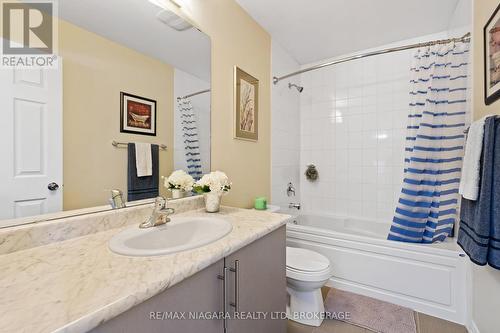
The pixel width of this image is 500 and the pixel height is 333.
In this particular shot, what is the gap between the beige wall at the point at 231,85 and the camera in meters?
1.74

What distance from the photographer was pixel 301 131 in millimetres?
3197

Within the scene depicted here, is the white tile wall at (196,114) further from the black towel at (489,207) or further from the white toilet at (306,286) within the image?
the black towel at (489,207)

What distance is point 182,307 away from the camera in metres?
0.72

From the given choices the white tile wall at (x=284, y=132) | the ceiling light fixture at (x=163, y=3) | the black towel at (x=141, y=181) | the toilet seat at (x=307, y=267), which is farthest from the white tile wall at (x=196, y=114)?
the white tile wall at (x=284, y=132)

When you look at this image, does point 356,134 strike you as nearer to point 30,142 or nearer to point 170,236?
point 170,236

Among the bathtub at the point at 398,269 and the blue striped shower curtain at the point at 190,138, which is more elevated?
the blue striped shower curtain at the point at 190,138

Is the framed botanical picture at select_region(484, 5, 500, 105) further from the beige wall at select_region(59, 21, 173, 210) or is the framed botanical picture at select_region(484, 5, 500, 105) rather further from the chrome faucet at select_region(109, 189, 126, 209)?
the chrome faucet at select_region(109, 189, 126, 209)

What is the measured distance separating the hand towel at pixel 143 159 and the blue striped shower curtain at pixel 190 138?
0.90 ft

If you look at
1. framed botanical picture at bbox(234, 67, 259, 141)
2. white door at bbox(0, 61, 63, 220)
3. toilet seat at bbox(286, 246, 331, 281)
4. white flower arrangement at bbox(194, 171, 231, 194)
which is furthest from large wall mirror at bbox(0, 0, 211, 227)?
toilet seat at bbox(286, 246, 331, 281)

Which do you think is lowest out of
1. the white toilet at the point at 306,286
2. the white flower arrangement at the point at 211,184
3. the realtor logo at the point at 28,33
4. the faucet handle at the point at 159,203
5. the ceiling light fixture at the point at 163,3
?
the white toilet at the point at 306,286

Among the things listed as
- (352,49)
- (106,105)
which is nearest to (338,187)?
(352,49)

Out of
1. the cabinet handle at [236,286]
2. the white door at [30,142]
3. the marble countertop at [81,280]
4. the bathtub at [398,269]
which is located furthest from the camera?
the bathtub at [398,269]

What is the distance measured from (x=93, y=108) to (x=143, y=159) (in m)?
0.34

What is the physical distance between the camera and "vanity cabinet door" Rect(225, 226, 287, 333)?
937 mm
